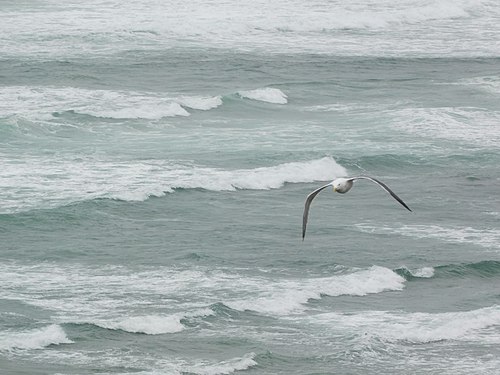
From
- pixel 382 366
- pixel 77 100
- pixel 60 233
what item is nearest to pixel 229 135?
pixel 77 100

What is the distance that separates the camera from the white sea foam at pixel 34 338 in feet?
88.8

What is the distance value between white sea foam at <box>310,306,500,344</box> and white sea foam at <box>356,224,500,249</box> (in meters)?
5.16

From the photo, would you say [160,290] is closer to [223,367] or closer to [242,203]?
[223,367]

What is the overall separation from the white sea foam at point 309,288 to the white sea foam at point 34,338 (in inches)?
145

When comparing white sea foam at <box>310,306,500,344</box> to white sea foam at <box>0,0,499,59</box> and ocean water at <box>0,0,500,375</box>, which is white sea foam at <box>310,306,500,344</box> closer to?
ocean water at <box>0,0,500,375</box>

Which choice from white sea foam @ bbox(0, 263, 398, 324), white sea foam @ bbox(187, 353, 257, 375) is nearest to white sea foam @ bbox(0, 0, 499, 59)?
white sea foam @ bbox(0, 263, 398, 324)

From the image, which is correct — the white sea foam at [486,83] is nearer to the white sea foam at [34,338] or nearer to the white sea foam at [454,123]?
the white sea foam at [454,123]

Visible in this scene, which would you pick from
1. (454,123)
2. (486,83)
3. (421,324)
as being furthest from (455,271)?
(486,83)

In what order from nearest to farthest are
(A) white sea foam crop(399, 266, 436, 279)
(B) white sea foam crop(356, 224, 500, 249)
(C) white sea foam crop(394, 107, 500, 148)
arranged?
(A) white sea foam crop(399, 266, 436, 279)
(B) white sea foam crop(356, 224, 500, 249)
(C) white sea foam crop(394, 107, 500, 148)

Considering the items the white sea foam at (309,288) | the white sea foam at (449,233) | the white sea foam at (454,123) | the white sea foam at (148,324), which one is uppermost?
the white sea foam at (148,324)

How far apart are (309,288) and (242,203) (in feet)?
24.7

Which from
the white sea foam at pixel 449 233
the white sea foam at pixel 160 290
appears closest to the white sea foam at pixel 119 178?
the white sea foam at pixel 449 233

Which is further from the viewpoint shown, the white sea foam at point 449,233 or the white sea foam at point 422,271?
the white sea foam at point 449,233

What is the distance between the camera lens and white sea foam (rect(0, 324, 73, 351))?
27.1 m
